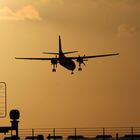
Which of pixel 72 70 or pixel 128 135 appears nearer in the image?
pixel 128 135

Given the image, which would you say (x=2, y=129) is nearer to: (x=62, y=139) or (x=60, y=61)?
(x=62, y=139)

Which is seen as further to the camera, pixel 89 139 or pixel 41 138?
pixel 89 139

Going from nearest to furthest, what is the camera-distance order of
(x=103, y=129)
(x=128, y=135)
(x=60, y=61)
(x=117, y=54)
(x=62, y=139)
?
(x=103, y=129), (x=128, y=135), (x=62, y=139), (x=60, y=61), (x=117, y=54)

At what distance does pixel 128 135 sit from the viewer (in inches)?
1957

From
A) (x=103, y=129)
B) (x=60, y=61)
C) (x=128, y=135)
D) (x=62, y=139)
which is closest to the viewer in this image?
(x=103, y=129)

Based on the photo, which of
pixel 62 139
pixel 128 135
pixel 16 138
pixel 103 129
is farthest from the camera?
pixel 62 139

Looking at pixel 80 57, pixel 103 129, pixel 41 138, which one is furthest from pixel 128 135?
pixel 80 57

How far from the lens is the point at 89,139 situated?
56.4 metres

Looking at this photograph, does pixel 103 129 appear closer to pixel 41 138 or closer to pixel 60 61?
pixel 41 138

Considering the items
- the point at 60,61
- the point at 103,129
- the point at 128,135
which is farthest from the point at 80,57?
the point at 103,129

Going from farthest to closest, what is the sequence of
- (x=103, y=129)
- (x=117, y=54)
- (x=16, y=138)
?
1. (x=117, y=54)
2. (x=103, y=129)
3. (x=16, y=138)

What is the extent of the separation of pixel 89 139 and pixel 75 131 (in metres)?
12.3

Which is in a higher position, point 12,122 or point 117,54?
point 117,54

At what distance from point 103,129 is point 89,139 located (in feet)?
42.6
